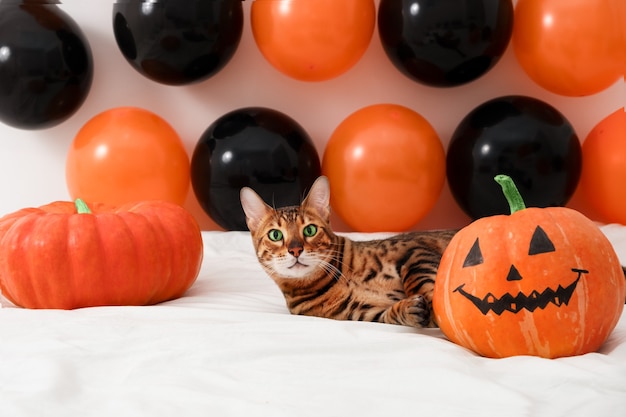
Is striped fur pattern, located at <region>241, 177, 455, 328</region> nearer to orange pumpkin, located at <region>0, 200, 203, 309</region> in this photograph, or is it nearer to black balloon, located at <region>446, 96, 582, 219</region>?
orange pumpkin, located at <region>0, 200, 203, 309</region>

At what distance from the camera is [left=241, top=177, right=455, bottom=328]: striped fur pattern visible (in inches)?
69.7

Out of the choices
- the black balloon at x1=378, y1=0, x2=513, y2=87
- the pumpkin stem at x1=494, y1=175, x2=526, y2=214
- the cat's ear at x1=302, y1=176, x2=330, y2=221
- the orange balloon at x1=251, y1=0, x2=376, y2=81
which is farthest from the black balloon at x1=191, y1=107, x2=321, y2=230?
the pumpkin stem at x1=494, y1=175, x2=526, y2=214

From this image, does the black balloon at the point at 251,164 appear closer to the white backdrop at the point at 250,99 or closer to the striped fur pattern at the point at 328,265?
the white backdrop at the point at 250,99

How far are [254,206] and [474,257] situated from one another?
678 mm

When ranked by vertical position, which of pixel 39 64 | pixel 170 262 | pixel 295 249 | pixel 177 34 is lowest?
pixel 170 262

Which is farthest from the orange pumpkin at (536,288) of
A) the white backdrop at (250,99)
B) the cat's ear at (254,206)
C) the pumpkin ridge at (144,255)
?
the white backdrop at (250,99)

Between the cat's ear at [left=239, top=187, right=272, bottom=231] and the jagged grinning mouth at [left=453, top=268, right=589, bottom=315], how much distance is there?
707 mm

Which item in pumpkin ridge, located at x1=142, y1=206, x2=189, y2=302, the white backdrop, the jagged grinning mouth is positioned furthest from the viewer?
the white backdrop

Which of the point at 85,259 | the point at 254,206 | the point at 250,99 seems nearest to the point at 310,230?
the point at 254,206

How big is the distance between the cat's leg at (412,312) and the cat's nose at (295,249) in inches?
9.7

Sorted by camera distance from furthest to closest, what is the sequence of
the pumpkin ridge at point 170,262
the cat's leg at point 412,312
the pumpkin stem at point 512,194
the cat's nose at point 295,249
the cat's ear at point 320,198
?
the pumpkin ridge at point 170,262
the cat's ear at point 320,198
the cat's nose at point 295,249
the cat's leg at point 412,312
the pumpkin stem at point 512,194

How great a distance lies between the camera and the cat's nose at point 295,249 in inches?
69.4

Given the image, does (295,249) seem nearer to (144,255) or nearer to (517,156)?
(144,255)

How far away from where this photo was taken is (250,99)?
11.1 feet
